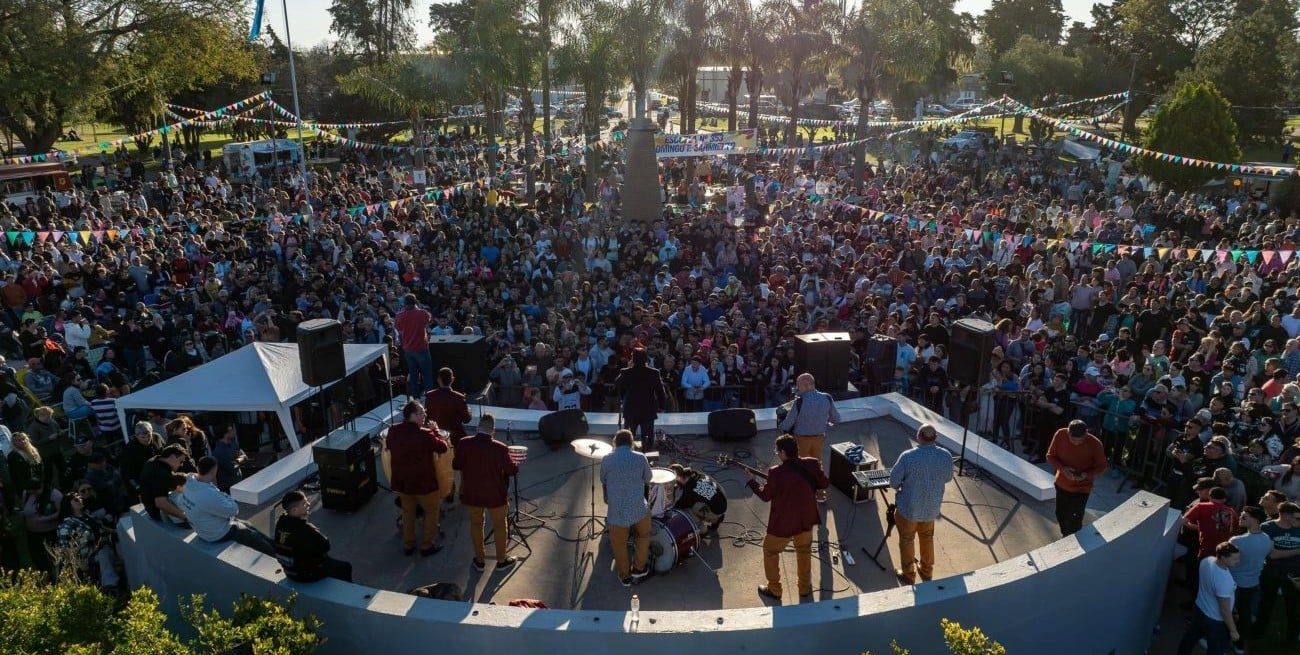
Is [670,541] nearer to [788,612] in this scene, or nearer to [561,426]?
[788,612]

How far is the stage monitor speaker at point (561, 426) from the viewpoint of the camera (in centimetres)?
1023

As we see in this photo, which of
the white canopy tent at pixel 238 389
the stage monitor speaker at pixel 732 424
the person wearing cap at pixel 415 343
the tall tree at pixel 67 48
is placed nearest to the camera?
the white canopy tent at pixel 238 389

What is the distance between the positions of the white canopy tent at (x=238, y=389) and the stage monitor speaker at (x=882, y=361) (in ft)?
22.8

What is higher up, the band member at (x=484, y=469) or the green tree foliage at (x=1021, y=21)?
the green tree foliage at (x=1021, y=21)

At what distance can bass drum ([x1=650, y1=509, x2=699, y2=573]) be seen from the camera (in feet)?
24.7

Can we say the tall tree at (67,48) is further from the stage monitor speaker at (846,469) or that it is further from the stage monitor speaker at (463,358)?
the stage monitor speaker at (846,469)

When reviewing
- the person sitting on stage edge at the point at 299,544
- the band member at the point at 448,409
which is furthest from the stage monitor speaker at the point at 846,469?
the person sitting on stage edge at the point at 299,544

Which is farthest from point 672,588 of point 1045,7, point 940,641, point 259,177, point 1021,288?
point 1045,7

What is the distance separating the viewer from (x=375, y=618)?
245 inches

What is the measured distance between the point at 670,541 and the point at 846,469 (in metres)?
2.37

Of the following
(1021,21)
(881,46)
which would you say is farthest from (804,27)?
(1021,21)

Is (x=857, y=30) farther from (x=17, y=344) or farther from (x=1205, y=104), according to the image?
(x=17, y=344)

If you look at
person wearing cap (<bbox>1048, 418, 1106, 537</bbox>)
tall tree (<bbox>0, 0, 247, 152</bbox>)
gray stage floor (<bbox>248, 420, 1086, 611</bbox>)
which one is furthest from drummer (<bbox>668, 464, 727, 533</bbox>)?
tall tree (<bbox>0, 0, 247, 152</bbox>)

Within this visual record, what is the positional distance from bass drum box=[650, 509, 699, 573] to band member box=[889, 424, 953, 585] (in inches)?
69.8
